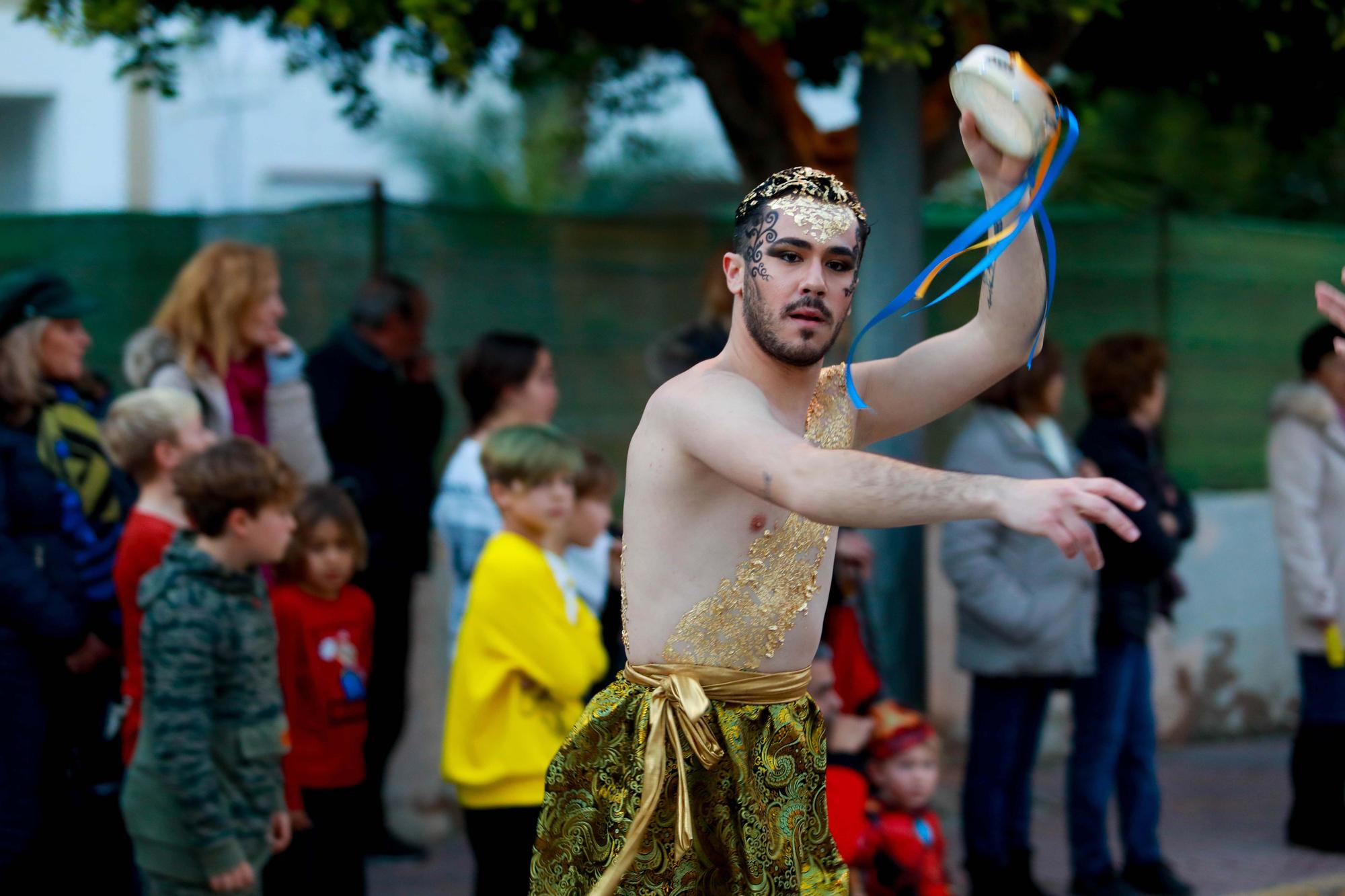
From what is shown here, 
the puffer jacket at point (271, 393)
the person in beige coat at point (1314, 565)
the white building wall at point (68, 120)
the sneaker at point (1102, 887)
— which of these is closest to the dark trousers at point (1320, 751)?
the person in beige coat at point (1314, 565)

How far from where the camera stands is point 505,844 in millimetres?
4344

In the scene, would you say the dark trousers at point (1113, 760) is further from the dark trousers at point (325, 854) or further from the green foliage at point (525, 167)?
the green foliage at point (525, 167)

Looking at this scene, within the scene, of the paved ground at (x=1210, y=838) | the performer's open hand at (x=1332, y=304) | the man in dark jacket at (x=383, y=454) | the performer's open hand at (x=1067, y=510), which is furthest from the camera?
the paved ground at (x=1210, y=838)

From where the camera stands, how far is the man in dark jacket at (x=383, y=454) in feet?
18.2

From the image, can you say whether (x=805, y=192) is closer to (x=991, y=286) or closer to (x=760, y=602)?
(x=991, y=286)

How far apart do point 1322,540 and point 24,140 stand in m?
12.1

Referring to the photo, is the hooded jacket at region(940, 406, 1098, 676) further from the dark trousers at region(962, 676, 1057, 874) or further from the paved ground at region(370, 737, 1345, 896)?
the paved ground at region(370, 737, 1345, 896)

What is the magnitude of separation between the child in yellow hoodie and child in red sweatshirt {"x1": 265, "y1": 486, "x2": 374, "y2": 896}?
42cm

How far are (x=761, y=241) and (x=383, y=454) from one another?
120 inches

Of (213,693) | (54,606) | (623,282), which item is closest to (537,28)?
(623,282)

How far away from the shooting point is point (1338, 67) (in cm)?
577

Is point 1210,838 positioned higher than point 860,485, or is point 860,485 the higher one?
point 860,485

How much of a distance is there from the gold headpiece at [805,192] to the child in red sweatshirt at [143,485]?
202 cm

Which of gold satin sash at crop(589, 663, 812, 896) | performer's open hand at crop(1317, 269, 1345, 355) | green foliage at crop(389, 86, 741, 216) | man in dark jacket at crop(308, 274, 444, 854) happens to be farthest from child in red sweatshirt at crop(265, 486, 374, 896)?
green foliage at crop(389, 86, 741, 216)
